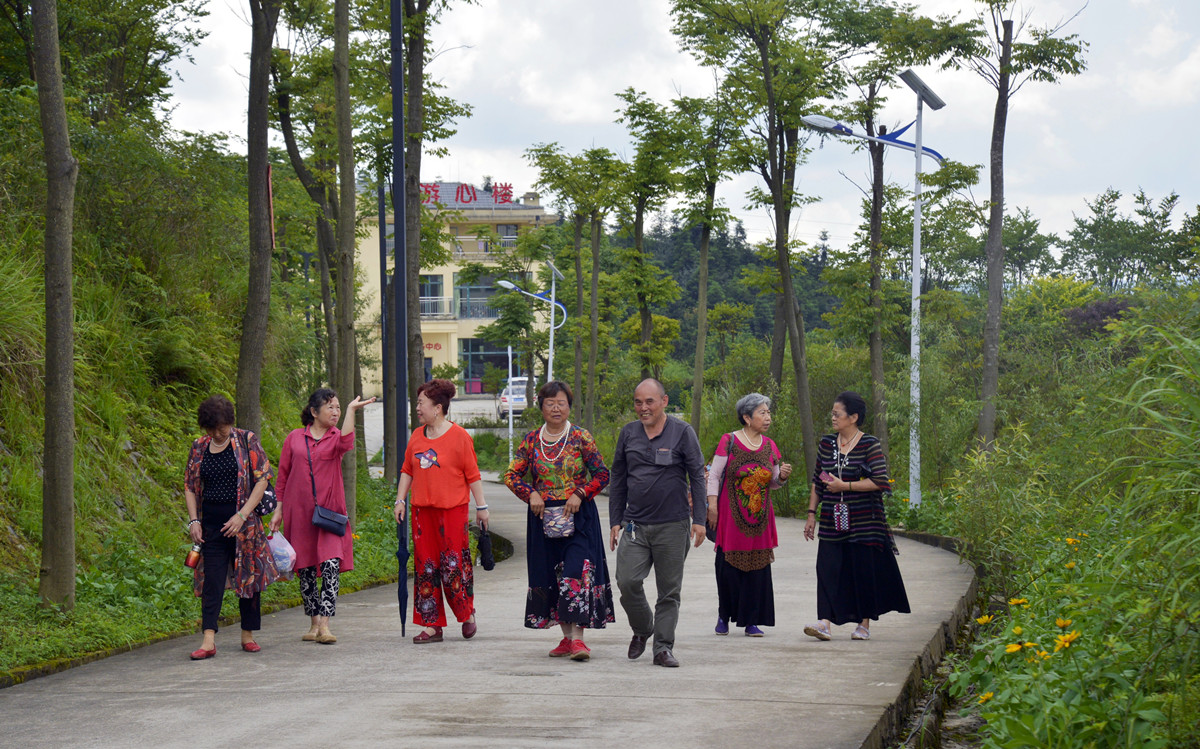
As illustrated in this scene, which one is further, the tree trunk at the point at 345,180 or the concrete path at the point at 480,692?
the tree trunk at the point at 345,180

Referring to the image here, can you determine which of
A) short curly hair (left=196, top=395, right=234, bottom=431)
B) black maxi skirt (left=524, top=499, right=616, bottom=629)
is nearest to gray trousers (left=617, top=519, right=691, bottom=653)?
black maxi skirt (left=524, top=499, right=616, bottom=629)

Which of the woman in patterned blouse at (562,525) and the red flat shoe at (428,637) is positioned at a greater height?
the woman in patterned blouse at (562,525)

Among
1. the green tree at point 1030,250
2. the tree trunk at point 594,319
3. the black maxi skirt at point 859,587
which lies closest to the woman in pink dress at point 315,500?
the black maxi skirt at point 859,587

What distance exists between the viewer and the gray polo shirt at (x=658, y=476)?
304 inches

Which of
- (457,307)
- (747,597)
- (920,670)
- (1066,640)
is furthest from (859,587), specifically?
(457,307)

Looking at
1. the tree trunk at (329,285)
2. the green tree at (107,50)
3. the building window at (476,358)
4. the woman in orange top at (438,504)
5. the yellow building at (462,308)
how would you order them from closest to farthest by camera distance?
1. the woman in orange top at (438,504)
2. the green tree at (107,50)
3. the tree trunk at (329,285)
4. the yellow building at (462,308)
5. the building window at (476,358)

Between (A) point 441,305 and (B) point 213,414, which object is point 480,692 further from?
(A) point 441,305

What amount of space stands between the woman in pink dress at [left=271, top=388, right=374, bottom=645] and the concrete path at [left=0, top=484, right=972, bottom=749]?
353mm

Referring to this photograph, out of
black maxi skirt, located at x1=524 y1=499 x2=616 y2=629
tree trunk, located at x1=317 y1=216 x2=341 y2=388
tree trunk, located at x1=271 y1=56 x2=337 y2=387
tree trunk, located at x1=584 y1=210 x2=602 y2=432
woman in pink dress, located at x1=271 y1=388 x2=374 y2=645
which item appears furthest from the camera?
tree trunk, located at x1=584 y1=210 x2=602 y2=432

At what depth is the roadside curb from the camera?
568 centimetres

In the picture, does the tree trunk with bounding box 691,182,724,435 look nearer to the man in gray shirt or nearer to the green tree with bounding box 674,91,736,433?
the green tree with bounding box 674,91,736,433

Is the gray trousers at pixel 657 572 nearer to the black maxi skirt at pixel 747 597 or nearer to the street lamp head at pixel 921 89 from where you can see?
the black maxi skirt at pixel 747 597

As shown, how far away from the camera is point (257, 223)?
12.7m

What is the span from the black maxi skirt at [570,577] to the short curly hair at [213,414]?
2.24 m
